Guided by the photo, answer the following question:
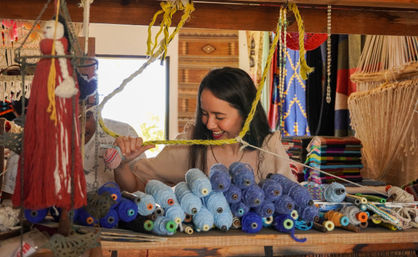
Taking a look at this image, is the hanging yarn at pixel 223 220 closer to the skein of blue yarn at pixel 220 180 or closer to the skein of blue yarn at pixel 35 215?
the skein of blue yarn at pixel 220 180

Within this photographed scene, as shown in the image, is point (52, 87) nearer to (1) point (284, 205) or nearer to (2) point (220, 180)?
(2) point (220, 180)

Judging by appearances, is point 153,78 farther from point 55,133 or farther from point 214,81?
point 55,133

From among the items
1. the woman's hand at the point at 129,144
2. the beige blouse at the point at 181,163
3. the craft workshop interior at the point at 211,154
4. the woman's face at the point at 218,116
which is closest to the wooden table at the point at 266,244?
the craft workshop interior at the point at 211,154

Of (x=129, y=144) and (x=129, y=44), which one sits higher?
(x=129, y=44)

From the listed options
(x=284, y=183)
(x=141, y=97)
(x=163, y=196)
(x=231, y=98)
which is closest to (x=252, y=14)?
(x=231, y=98)

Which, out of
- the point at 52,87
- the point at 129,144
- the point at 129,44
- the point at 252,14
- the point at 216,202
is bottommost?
the point at 216,202

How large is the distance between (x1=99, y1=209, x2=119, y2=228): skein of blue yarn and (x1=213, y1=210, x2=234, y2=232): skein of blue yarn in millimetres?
243

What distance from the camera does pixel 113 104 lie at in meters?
4.47

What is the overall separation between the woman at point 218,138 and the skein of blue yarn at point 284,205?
1.40ft

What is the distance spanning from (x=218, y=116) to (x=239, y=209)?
452mm

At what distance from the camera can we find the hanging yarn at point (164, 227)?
93cm

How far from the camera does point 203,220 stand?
958 mm

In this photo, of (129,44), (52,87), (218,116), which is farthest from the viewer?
(129,44)

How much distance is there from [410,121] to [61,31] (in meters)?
1.85
